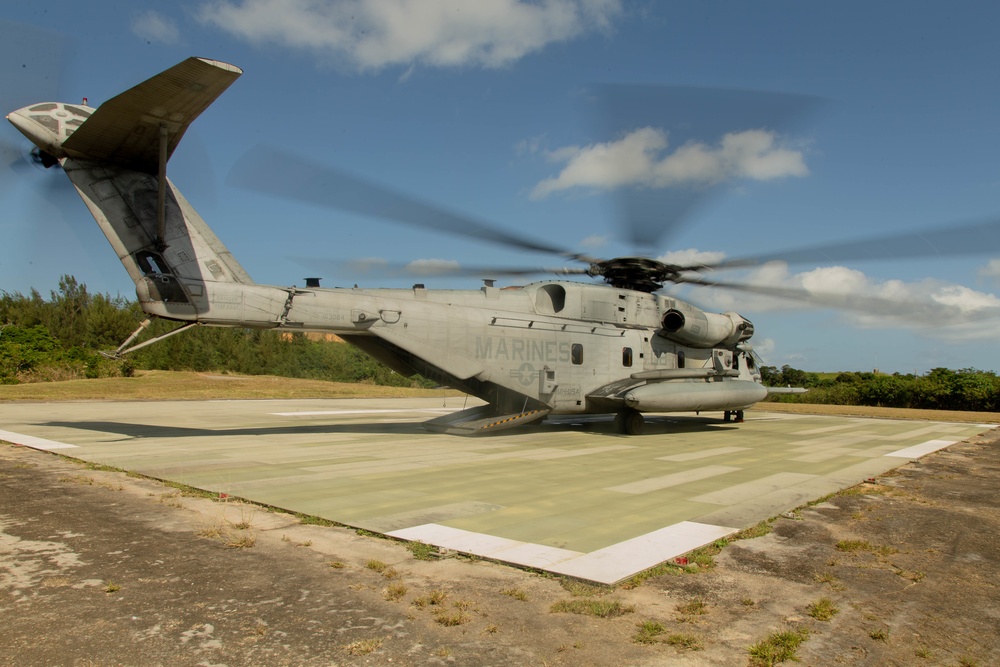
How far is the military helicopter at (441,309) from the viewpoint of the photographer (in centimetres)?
1066

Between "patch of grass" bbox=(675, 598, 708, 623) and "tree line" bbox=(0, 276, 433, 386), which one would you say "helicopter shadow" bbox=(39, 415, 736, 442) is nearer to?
"patch of grass" bbox=(675, 598, 708, 623)

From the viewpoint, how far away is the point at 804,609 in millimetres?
4215

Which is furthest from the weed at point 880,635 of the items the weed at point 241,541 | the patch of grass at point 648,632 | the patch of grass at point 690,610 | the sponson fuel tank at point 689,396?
the sponson fuel tank at point 689,396

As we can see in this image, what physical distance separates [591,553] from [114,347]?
49629 mm

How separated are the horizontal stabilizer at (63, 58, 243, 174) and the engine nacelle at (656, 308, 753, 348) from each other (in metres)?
13.0

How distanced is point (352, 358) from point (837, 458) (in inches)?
2111

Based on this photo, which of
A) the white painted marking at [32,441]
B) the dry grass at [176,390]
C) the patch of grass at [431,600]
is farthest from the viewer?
the dry grass at [176,390]

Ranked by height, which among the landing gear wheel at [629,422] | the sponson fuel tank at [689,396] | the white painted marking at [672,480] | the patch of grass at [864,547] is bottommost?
the patch of grass at [864,547]

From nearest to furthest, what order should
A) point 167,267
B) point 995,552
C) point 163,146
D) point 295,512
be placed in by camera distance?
point 995,552, point 295,512, point 163,146, point 167,267

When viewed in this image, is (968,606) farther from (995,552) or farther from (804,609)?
(995,552)

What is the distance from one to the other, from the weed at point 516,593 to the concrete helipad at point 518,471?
501 mm

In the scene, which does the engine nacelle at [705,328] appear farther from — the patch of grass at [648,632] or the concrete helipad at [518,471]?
the patch of grass at [648,632]

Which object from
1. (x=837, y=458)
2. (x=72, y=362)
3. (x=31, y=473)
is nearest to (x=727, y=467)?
(x=837, y=458)

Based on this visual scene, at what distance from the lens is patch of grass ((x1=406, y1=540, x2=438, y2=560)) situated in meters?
A: 5.20
